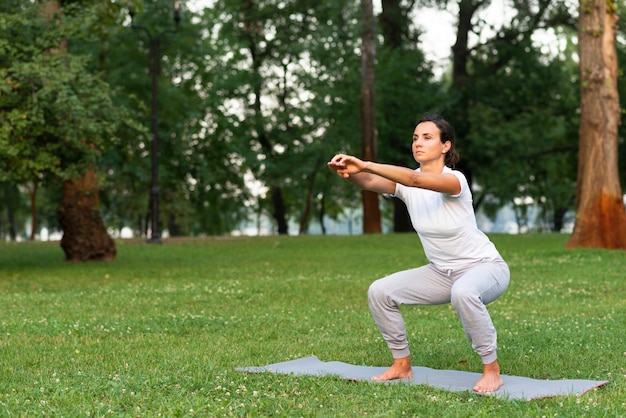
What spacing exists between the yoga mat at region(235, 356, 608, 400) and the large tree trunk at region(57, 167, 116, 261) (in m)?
16.5

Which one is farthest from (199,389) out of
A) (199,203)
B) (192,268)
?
(199,203)

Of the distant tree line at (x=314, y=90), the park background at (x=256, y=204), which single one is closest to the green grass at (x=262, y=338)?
the park background at (x=256, y=204)

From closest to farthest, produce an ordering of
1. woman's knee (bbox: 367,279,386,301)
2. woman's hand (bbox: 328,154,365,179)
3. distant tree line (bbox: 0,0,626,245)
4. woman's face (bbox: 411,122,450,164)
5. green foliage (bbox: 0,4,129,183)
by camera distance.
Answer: woman's hand (bbox: 328,154,365,179), woman's face (bbox: 411,122,450,164), woman's knee (bbox: 367,279,386,301), green foliage (bbox: 0,4,129,183), distant tree line (bbox: 0,0,626,245)

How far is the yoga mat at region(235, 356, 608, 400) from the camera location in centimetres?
727

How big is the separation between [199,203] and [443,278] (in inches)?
1783

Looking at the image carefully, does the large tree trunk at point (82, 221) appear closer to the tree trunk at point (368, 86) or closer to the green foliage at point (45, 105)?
the green foliage at point (45, 105)

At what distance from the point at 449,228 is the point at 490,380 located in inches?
49.6

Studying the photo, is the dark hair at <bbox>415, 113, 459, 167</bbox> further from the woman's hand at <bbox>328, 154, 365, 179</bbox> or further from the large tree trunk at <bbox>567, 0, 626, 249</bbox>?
the large tree trunk at <bbox>567, 0, 626, 249</bbox>

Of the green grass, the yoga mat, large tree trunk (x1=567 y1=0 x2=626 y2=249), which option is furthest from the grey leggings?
large tree trunk (x1=567 y1=0 x2=626 y2=249)

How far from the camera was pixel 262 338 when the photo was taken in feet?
35.6

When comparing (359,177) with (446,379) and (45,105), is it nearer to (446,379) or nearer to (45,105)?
(446,379)

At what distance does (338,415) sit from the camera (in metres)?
6.50

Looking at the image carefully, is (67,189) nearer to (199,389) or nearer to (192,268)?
(192,268)

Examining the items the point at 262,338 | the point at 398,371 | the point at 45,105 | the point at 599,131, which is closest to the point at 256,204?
the point at 599,131
